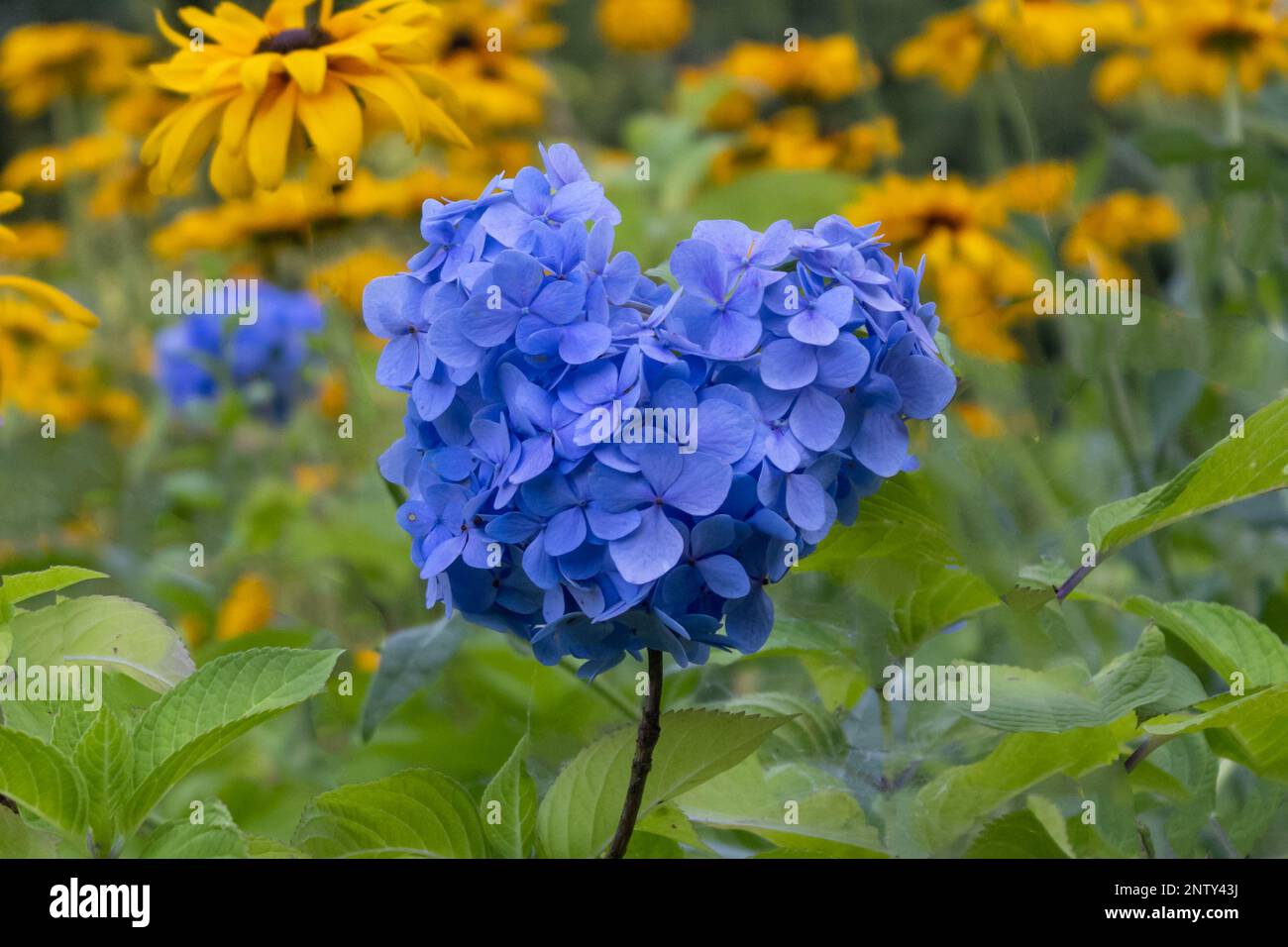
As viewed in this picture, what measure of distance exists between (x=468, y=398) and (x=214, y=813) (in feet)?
0.73

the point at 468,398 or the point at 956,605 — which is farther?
the point at 956,605

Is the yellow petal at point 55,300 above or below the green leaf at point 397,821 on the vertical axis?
above

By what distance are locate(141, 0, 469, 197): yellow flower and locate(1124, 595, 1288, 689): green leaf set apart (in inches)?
17.4

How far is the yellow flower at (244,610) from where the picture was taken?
1289 mm

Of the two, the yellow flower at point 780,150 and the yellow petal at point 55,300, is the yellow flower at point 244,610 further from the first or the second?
the yellow flower at point 780,150

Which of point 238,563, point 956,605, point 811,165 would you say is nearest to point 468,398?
point 956,605

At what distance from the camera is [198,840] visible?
1.88 ft

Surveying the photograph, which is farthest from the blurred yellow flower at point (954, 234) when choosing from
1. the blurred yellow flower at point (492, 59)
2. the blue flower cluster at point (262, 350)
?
the blue flower cluster at point (262, 350)

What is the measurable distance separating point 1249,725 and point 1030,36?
999 millimetres

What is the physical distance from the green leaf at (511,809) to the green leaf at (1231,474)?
275mm

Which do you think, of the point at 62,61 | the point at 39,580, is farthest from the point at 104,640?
the point at 62,61

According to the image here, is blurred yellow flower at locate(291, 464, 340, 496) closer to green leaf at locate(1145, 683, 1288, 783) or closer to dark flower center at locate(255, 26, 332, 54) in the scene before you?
dark flower center at locate(255, 26, 332, 54)
